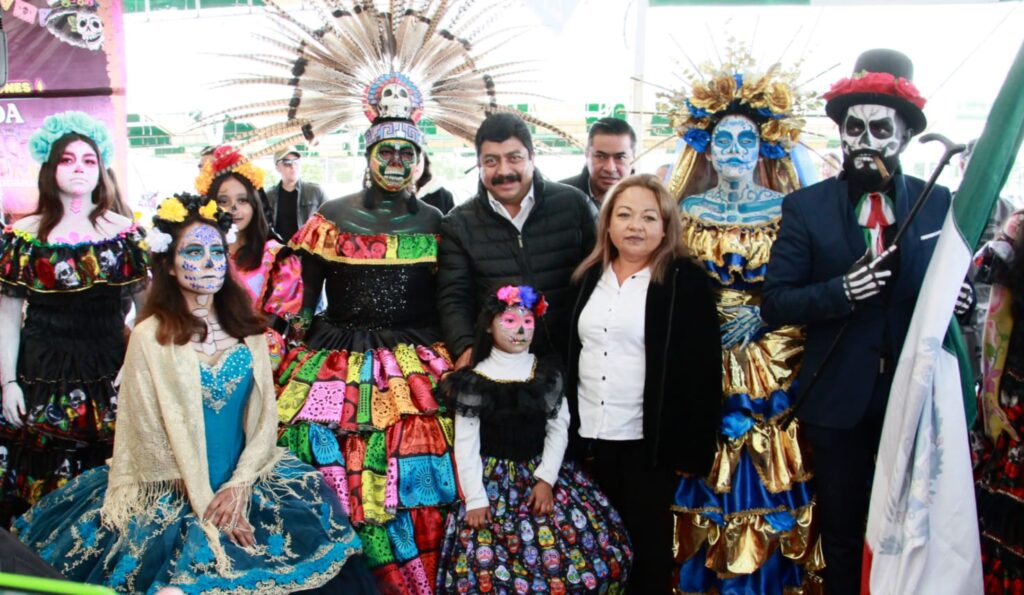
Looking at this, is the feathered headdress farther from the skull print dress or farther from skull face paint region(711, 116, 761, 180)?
the skull print dress

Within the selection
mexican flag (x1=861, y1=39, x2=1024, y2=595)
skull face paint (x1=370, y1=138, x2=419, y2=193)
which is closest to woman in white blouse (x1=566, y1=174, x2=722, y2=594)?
mexican flag (x1=861, y1=39, x2=1024, y2=595)

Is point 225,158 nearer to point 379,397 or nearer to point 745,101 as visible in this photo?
point 379,397

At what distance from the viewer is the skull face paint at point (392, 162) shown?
377cm

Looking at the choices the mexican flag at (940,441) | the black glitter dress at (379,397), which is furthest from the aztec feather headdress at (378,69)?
the mexican flag at (940,441)

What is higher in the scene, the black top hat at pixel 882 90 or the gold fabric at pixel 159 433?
the black top hat at pixel 882 90

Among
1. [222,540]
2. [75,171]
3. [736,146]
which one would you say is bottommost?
[222,540]

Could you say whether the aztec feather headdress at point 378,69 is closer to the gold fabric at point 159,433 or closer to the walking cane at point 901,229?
the gold fabric at point 159,433

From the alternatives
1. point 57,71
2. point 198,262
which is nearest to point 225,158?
point 198,262

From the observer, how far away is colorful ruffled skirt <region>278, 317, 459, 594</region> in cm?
323

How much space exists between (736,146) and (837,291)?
0.85 metres

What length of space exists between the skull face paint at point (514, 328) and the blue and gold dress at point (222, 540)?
2.91ft

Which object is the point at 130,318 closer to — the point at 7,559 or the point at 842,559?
the point at 7,559

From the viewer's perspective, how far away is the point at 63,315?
12.5ft

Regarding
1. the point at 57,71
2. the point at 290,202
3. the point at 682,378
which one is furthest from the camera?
the point at 57,71
